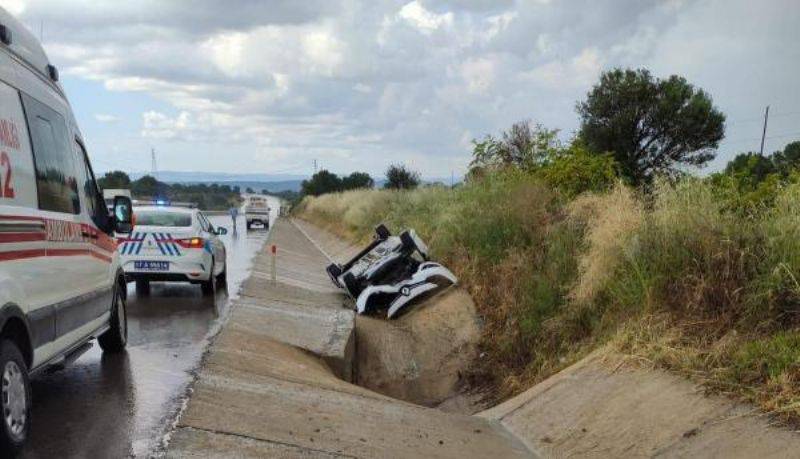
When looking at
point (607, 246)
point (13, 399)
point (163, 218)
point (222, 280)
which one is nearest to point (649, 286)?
point (607, 246)

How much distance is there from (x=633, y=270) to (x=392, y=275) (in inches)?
274

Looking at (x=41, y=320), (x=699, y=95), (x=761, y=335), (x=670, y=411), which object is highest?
(x=699, y=95)

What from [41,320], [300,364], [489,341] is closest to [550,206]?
[489,341]

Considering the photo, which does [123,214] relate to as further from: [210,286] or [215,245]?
[215,245]

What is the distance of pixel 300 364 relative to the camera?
947 cm

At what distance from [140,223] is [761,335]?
10979 millimetres

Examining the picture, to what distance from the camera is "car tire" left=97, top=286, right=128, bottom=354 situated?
8.65m

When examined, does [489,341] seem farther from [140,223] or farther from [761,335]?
[140,223]

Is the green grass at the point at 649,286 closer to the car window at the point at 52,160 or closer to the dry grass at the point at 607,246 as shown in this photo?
the dry grass at the point at 607,246

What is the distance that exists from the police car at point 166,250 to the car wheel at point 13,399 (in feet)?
28.9

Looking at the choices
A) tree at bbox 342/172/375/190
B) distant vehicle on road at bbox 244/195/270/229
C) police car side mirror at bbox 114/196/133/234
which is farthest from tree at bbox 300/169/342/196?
police car side mirror at bbox 114/196/133/234

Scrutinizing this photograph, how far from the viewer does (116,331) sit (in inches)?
345

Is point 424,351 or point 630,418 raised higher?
point 630,418

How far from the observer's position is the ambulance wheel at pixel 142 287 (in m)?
14.9
